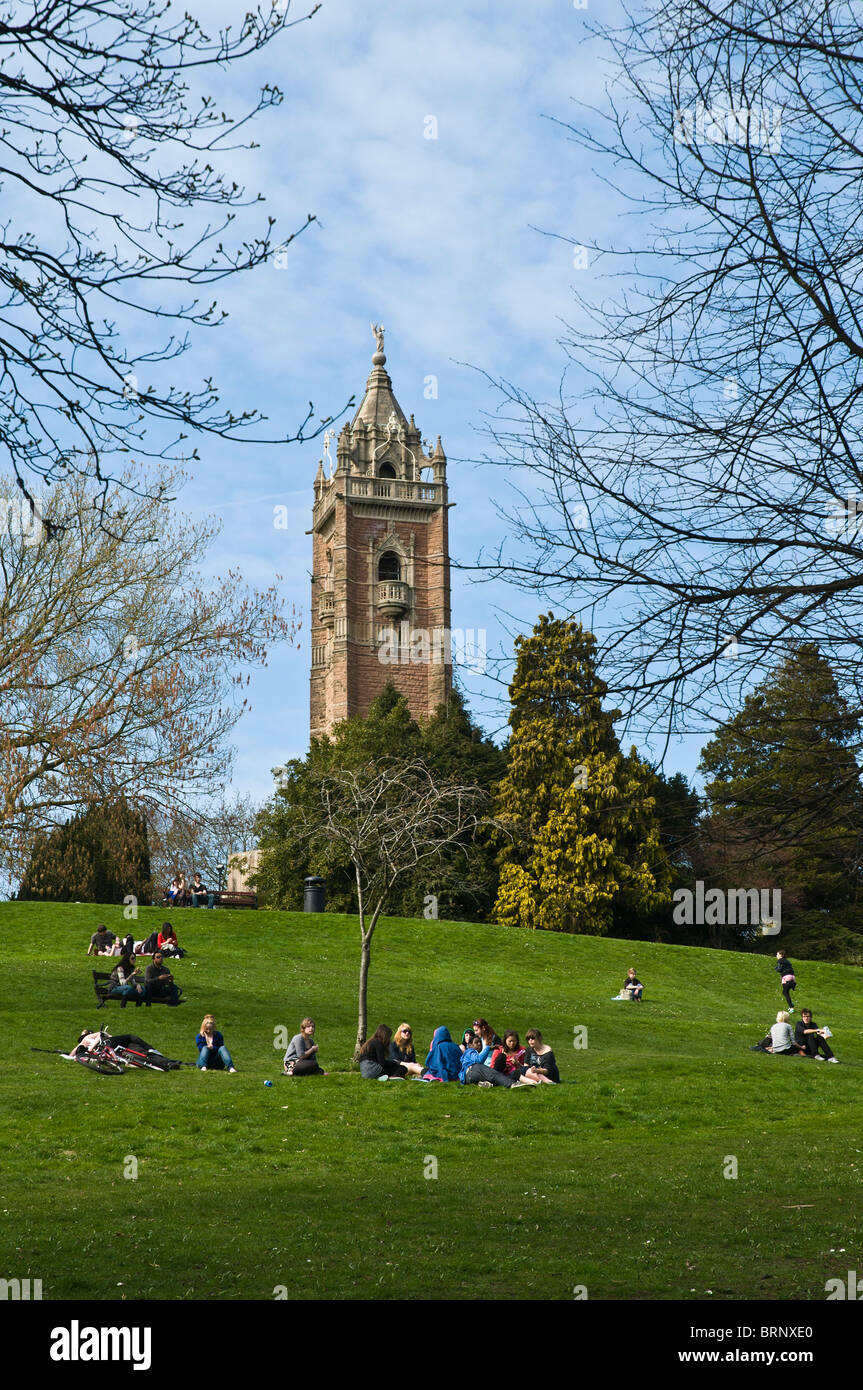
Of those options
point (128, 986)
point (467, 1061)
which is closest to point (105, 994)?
point (128, 986)

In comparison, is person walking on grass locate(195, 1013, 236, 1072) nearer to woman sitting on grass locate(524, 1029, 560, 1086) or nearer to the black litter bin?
woman sitting on grass locate(524, 1029, 560, 1086)

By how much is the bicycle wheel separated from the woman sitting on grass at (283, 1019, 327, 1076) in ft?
7.71

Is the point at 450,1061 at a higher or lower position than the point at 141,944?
lower

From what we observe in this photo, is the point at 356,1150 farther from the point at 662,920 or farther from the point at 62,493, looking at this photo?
the point at 662,920

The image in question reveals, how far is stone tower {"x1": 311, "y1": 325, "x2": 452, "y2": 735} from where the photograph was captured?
235 ft

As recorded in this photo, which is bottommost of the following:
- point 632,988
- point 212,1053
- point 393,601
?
point 632,988

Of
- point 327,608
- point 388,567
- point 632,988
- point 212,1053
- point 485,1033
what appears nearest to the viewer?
point 485,1033

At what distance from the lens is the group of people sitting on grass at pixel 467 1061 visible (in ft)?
57.8

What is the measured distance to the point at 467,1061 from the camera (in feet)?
59.1

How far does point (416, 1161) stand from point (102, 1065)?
6.81m

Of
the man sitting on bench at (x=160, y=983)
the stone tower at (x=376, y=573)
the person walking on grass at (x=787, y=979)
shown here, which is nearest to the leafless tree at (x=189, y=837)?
the man sitting on bench at (x=160, y=983)

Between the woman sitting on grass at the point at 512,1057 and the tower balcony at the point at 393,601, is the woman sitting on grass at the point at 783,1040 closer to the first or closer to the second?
the woman sitting on grass at the point at 512,1057

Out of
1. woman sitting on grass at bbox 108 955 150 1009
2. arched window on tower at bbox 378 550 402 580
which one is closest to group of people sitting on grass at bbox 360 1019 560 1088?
woman sitting on grass at bbox 108 955 150 1009

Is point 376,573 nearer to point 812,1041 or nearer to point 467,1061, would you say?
point 812,1041
